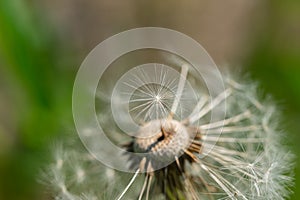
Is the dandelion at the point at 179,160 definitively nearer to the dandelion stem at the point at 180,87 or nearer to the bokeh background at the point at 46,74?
the dandelion stem at the point at 180,87

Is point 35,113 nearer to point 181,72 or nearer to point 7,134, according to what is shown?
point 7,134

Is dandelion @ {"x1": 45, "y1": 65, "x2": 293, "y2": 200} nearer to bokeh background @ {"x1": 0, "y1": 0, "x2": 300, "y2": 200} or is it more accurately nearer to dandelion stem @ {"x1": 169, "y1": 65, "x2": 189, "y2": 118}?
dandelion stem @ {"x1": 169, "y1": 65, "x2": 189, "y2": 118}

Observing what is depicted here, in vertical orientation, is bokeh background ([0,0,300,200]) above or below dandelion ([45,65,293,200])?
above

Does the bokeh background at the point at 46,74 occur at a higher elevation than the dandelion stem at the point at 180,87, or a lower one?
higher

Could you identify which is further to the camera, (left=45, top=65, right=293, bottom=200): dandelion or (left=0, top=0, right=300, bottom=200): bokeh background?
(left=0, top=0, right=300, bottom=200): bokeh background

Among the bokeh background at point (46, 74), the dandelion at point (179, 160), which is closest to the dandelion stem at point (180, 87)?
the dandelion at point (179, 160)

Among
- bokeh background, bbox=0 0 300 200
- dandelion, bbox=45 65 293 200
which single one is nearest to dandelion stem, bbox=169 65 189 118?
dandelion, bbox=45 65 293 200

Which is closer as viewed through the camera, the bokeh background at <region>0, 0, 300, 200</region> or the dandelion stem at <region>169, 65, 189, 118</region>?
the dandelion stem at <region>169, 65, 189, 118</region>

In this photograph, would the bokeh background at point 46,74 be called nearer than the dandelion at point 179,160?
No
